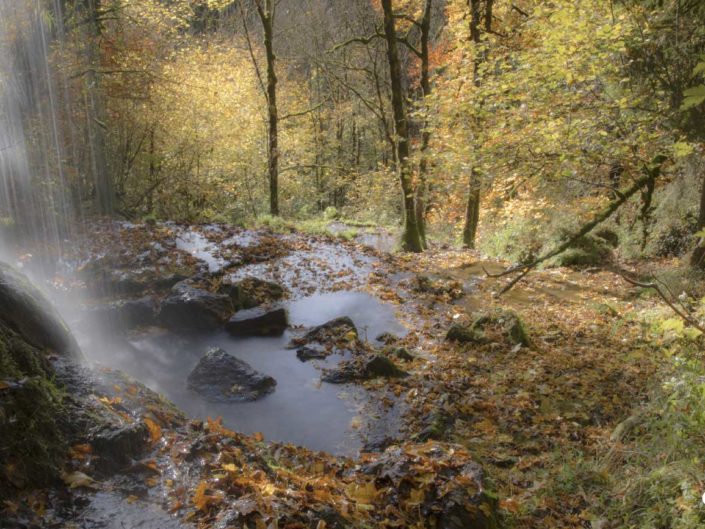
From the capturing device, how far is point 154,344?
957cm

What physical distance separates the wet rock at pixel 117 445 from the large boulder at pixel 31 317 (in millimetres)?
1709

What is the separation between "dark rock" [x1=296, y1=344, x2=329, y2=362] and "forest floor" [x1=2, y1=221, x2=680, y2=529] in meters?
1.49

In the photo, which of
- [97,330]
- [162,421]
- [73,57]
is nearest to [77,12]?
[73,57]

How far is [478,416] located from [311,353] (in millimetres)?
3586

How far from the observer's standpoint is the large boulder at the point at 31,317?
5.24 meters

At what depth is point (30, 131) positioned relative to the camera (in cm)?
1305

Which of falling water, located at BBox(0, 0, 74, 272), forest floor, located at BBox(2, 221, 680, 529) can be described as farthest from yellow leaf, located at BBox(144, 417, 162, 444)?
falling water, located at BBox(0, 0, 74, 272)

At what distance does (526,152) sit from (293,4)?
23.7 metres

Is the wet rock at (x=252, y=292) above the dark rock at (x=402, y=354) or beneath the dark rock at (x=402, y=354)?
above

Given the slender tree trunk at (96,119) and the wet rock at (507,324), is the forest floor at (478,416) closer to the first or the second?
the wet rock at (507,324)

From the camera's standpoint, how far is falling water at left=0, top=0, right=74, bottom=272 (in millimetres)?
12305

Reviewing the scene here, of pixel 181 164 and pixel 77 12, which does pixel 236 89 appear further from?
pixel 77 12

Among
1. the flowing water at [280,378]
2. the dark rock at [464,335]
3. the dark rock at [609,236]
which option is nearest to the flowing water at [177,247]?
the flowing water at [280,378]

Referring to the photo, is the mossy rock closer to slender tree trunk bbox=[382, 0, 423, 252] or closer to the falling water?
slender tree trunk bbox=[382, 0, 423, 252]
